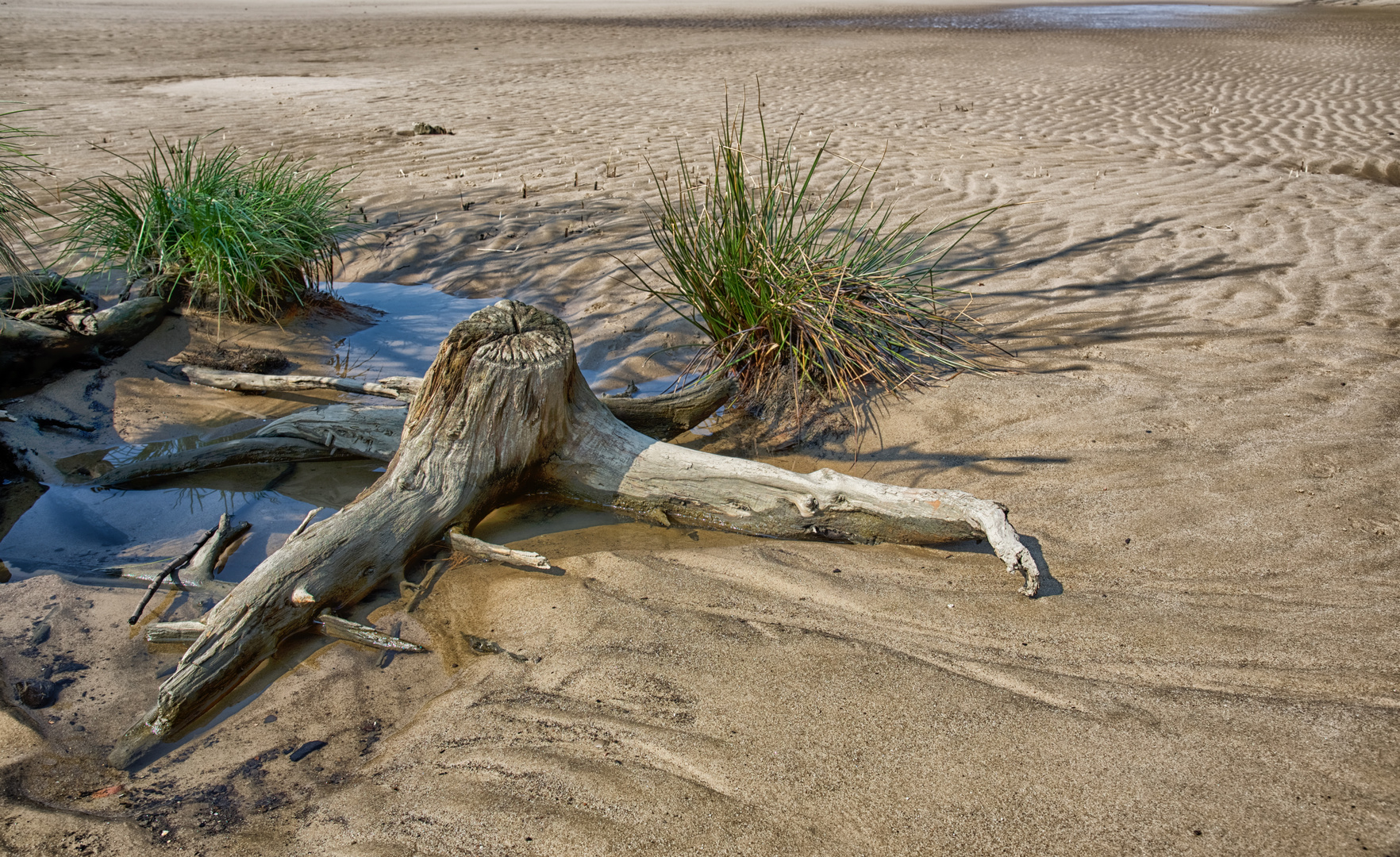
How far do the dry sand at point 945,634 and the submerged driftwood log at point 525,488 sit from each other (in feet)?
0.39

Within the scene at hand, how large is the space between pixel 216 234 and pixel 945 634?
165 inches

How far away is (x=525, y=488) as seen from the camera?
11.1 feet

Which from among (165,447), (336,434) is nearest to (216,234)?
(165,447)

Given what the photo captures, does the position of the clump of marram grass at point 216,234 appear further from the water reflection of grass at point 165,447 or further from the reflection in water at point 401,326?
the water reflection of grass at point 165,447

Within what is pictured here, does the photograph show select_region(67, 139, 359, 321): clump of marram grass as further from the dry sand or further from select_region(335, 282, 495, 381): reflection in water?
select_region(335, 282, 495, 381): reflection in water

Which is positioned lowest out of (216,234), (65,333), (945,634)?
(945,634)

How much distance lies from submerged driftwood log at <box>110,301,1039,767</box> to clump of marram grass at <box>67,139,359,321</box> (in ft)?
7.50

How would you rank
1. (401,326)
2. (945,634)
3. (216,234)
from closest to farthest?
1. (945,634)
2. (216,234)
3. (401,326)

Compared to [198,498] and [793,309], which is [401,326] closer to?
[198,498]

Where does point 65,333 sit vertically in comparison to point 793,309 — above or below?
below

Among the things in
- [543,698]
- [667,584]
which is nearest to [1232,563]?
[667,584]

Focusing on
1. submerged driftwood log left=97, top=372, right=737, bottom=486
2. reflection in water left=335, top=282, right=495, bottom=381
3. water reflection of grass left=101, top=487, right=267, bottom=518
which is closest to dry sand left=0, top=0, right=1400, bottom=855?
reflection in water left=335, top=282, right=495, bottom=381

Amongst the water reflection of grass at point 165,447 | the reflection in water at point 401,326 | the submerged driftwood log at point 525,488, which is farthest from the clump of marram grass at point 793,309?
the water reflection of grass at point 165,447

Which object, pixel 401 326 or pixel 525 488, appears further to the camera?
pixel 401 326
